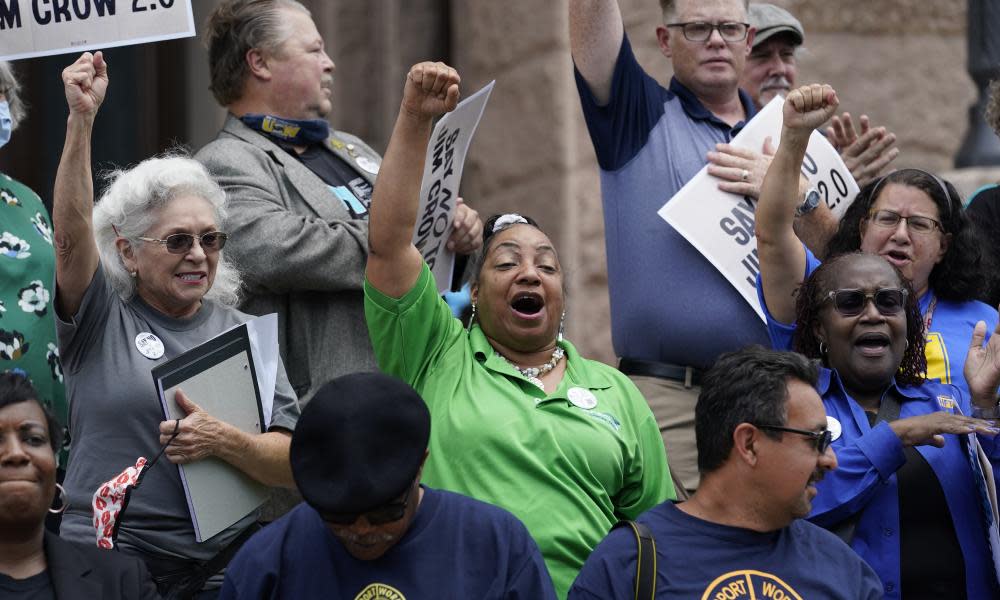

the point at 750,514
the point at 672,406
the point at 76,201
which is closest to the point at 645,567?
the point at 750,514

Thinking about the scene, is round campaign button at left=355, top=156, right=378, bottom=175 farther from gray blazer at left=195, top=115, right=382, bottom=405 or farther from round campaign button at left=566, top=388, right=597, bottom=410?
round campaign button at left=566, top=388, right=597, bottom=410

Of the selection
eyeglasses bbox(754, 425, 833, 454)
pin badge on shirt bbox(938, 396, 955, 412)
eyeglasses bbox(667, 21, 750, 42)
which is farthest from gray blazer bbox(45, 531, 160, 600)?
eyeglasses bbox(667, 21, 750, 42)

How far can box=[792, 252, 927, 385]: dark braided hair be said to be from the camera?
5.42 m

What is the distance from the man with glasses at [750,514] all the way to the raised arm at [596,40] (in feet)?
5.18

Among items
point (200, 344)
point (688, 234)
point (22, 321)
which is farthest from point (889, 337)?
point (22, 321)

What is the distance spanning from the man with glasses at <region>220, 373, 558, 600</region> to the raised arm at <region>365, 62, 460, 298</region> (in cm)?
86

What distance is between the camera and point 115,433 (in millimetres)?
4992

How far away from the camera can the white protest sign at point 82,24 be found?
5305mm

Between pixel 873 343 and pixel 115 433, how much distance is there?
6.81ft

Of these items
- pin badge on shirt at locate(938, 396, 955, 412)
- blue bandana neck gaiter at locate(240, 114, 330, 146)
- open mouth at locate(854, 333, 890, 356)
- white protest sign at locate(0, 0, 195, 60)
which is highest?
white protest sign at locate(0, 0, 195, 60)

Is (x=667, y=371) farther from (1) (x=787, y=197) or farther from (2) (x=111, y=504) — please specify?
(2) (x=111, y=504)

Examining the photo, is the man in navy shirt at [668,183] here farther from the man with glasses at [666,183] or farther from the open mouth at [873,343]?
the open mouth at [873,343]

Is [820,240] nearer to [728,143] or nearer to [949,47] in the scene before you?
[728,143]

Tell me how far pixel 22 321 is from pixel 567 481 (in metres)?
1.48
